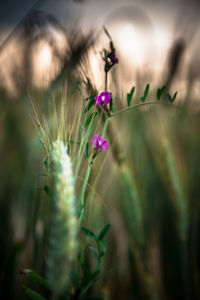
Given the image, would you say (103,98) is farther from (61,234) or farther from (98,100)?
(61,234)

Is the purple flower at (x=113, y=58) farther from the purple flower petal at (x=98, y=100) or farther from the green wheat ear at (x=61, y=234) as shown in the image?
the green wheat ear at (x=61, y=234)

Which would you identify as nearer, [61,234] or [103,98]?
[61,234]

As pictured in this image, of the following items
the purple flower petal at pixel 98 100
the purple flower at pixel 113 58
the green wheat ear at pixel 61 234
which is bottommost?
the green wheat ear at pixel 61 234

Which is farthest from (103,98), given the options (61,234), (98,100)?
(61,234)

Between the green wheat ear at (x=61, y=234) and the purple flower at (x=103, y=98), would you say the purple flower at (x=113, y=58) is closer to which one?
the purple flower at (x=103, y=98)

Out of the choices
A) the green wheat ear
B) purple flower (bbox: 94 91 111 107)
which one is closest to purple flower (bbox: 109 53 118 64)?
purple flower (bbox: 94 91 111 107)

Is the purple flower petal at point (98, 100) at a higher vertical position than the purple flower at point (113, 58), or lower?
lower

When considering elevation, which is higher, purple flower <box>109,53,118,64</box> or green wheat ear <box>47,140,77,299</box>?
purple flower <box>109,53,118,64</box>

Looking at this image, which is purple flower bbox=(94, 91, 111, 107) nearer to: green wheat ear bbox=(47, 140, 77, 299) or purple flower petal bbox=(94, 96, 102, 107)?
purple flower petal bbox=(94, 96, 102, 107)

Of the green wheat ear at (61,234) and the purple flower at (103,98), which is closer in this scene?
the green wheat ear at (61,234)

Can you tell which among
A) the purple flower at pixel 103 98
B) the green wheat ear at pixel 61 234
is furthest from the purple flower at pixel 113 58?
the green wheat ear at pixel 61 234
